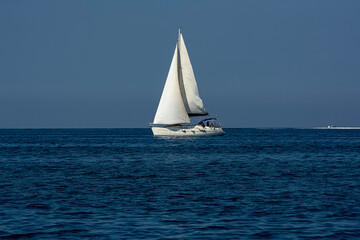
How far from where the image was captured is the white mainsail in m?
102

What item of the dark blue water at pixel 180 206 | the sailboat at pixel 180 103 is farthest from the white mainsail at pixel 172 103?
the dark blue water at pixel 180 206

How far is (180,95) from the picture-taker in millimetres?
103062

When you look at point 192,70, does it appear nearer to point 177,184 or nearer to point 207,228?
point 177,184

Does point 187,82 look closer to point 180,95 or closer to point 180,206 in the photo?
point 180,95

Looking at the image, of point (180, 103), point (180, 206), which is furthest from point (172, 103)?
point (180, 206)

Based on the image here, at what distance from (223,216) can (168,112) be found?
8342 cm

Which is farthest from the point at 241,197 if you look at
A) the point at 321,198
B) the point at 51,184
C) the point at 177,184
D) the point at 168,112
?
the point at 168,112

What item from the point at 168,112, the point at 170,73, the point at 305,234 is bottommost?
the point at 305,234

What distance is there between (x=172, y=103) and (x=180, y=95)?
2425 millimetres

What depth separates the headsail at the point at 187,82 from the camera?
105688 millimetres

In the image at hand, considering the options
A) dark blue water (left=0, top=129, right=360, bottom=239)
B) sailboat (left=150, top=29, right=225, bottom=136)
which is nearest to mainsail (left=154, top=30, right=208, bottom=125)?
sailboat (left=150, top=29, right=225, bottom=136)

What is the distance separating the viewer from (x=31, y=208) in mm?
20484

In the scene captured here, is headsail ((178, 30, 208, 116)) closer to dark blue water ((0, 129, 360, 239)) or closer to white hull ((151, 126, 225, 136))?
white hull ((151, 126, 225, 136))

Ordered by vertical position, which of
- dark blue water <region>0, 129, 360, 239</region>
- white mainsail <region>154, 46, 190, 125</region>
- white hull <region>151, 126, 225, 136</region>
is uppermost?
white mainsail <region>154, 46, 190, 125</region>
